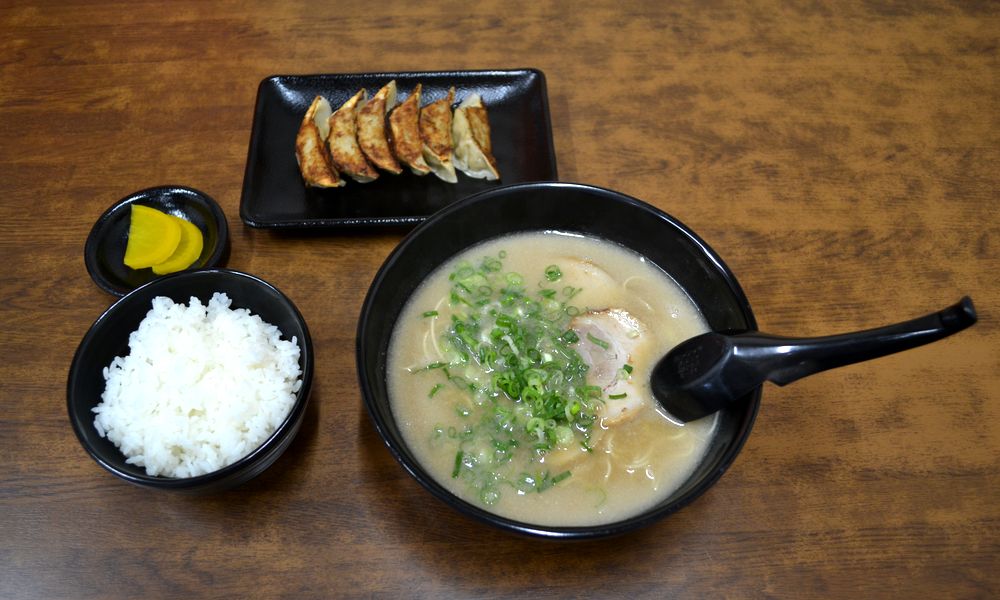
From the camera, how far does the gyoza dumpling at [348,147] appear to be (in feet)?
6.97

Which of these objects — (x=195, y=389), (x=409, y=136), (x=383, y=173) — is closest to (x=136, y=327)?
(x=195, y=389)

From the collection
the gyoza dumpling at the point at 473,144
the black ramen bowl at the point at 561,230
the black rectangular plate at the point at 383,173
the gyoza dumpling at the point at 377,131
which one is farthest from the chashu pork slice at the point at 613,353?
the gyoza dumpling at the point at 377,131

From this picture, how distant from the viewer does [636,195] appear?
7.29ft

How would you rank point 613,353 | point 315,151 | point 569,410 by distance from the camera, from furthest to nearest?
point 315,151 → point 613,353 → point 569,410

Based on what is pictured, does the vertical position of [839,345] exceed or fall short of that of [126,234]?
it exceeds it

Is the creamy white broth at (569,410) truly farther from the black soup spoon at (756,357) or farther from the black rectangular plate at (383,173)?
the black rectangular plate at (383,173)

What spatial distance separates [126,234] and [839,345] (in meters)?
1.87

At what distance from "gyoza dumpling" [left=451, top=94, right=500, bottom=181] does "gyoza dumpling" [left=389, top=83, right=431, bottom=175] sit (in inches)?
4.6

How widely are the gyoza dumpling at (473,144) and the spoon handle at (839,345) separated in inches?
41.8

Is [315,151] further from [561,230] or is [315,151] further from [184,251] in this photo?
[561,230]

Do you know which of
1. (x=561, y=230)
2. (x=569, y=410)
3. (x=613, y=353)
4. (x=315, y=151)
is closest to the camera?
(x=569, y=410)

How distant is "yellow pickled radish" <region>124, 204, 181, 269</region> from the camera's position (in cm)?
190

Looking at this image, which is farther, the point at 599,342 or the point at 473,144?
the point at 473,144

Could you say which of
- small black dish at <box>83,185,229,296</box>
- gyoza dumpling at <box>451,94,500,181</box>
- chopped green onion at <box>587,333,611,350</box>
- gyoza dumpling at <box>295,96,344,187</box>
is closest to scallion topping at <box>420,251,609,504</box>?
chopped green onion at <box>587,333,611,350</box>
